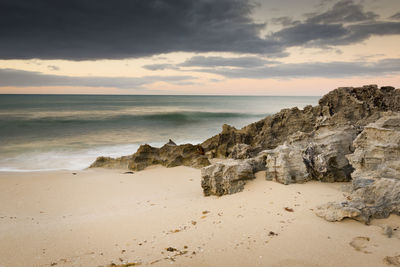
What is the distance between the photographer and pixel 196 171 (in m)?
8.12

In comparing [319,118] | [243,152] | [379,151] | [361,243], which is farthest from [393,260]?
[243,152]

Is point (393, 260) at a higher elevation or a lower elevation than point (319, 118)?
lower

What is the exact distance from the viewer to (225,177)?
4996mm

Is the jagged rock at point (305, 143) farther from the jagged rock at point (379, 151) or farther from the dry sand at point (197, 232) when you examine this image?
the dry sand at point (197, 232)

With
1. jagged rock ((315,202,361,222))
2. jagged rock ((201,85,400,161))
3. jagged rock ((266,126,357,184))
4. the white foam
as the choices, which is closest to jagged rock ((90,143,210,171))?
jagged rock ((201,85,400,161))

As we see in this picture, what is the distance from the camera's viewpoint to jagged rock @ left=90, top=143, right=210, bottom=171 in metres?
9.05

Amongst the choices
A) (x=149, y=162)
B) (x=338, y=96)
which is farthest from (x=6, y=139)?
(x=338, y=96)

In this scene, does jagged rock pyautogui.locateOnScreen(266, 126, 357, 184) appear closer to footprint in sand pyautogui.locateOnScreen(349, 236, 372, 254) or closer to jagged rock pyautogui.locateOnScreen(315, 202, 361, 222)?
jagged rock pyautogui.locateOnScreen(315, 202, 361, 222)

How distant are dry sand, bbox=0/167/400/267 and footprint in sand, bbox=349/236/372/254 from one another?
0.04 ft

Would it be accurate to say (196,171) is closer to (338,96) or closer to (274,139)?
(274,139)

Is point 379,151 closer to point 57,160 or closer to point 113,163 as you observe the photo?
point 113,163

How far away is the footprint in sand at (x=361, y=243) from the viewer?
2751 millimetres

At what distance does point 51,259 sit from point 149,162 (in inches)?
245

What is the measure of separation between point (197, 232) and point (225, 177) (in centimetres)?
170
